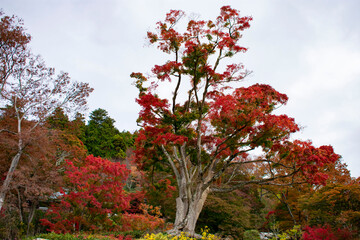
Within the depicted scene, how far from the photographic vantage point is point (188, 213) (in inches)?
313

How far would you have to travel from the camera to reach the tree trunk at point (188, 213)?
773 cm

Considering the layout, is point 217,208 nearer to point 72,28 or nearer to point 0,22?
point 72,28

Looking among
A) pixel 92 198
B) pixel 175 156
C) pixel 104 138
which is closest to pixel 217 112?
pixel 175 156

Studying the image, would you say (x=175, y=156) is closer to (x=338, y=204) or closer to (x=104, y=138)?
(x=338, y=204)

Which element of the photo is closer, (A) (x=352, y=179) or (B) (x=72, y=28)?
(B) (x=72, y=28)

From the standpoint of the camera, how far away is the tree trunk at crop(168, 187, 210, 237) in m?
7.73

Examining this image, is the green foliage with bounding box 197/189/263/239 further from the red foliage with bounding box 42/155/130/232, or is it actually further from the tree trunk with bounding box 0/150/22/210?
the tree trunk with bounding box 0/150/22/210

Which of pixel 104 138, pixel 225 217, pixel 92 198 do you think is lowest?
pixel 225 217

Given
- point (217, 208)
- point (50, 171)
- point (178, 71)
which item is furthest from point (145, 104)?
point (217, 208)

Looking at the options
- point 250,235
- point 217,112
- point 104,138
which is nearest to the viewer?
point 217,112

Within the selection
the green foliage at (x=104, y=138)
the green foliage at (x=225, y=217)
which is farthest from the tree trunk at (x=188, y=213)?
the green foliage at (x=104, y=138)

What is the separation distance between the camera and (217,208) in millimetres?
12344

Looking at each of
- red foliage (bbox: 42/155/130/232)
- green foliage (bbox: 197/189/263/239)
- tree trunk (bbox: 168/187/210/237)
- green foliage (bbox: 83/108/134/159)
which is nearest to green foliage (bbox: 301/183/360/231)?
green foliage (bbox: 197/189/263/239)

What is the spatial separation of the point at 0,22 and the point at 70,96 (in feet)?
14.3
